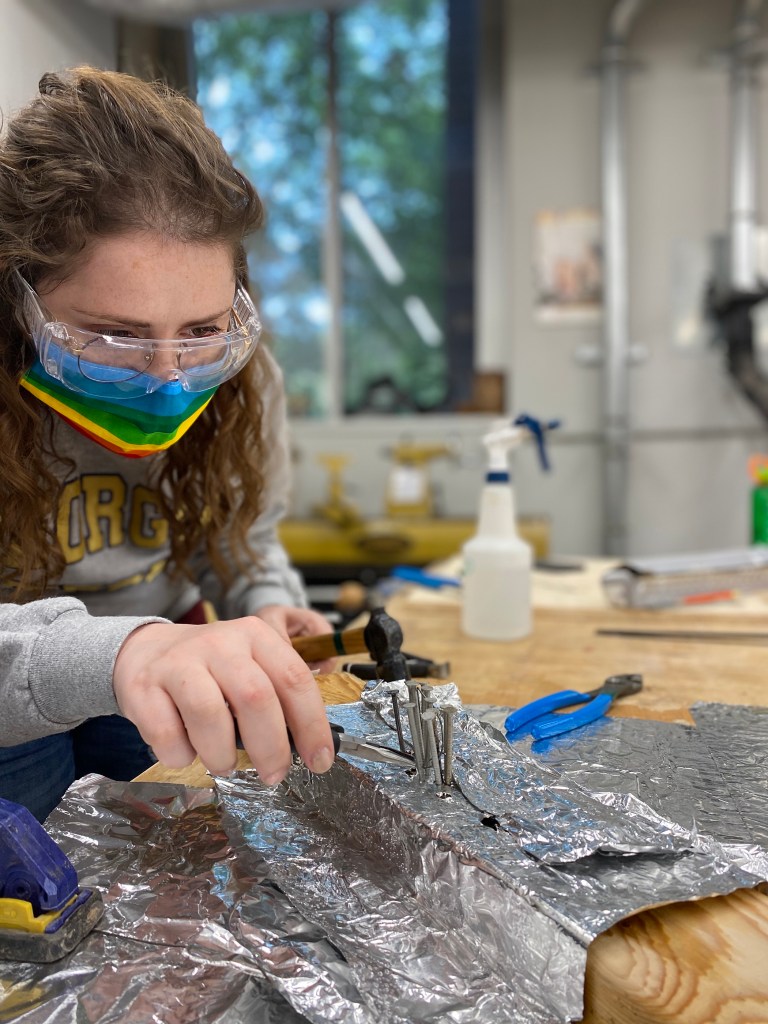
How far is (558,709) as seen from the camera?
0.86m

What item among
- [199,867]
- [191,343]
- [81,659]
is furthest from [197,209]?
[199,867]

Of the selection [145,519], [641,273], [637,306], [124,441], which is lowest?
[145,519]

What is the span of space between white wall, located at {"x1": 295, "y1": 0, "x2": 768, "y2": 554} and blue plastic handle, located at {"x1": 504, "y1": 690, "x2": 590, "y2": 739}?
2.22 m

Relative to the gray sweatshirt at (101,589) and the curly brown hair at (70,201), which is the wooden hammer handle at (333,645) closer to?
the gray sweatshirt at (101,589)

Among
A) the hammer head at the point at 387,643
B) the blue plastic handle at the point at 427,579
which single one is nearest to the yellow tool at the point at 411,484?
the blue plastic handle at the point at 427,579

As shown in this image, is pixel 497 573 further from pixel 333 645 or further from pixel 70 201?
pixel 70 201

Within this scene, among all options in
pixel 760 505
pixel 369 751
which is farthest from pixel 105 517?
pixel 760 505

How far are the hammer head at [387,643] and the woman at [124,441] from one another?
0.09 metres

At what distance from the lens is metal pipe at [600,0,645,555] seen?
2.87 metres

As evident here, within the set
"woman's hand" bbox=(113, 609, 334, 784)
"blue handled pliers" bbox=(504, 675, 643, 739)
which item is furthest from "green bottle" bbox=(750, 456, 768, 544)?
"woman's hand" bbox=(113, 609, 334, 784)

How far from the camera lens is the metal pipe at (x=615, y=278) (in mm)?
2869

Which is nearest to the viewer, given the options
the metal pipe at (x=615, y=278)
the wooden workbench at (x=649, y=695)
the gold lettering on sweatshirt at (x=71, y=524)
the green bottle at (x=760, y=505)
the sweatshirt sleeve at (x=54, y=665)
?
the wooden workbench at (x=649, y=695)

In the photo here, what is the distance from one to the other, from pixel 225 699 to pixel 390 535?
2.06 m

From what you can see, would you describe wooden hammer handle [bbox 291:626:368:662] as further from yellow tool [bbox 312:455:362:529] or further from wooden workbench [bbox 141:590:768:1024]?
yellow tool [bbox 312:455:362:529]
